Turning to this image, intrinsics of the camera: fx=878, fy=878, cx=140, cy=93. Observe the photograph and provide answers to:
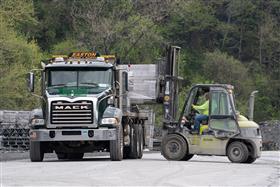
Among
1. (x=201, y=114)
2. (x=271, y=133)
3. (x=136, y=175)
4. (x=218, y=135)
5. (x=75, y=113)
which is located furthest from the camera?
(x=271, y=133)

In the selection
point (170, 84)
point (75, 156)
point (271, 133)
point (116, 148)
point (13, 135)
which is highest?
point (170, 84)

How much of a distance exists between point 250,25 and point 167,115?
68729 mm

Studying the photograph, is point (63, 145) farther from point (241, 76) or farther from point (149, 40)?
point (241, 76)

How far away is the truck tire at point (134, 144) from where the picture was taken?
2862 cm

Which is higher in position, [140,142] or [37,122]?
[37,122]

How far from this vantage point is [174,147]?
27.1m

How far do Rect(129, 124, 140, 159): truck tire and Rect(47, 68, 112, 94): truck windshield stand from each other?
2975mm

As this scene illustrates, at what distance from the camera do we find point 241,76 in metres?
86.8

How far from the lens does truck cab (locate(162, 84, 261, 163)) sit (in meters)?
26.6

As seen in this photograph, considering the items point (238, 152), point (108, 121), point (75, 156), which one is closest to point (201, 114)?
point (238, 152)

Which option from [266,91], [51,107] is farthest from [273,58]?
[51,107]

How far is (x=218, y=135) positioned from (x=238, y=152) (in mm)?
807

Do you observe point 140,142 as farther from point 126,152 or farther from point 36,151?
point 36,151

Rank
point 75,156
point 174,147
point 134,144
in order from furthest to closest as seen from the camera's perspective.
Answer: point 75,156
point 134,144
point 174,147
